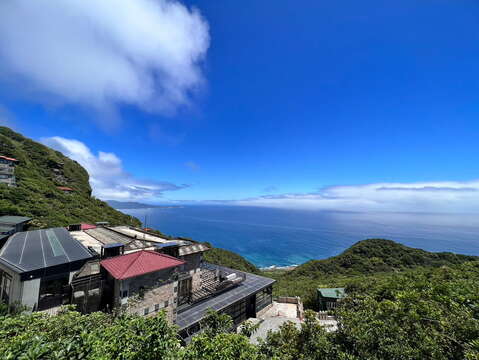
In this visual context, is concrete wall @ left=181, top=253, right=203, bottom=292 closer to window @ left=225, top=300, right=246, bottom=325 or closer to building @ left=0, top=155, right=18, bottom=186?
window @ left=225, top=300, right=246, bottom=325

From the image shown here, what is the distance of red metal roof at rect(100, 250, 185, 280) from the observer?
9.41 meters

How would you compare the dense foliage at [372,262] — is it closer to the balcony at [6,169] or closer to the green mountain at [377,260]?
the green mountain at [377,260]

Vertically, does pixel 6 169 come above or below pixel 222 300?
above

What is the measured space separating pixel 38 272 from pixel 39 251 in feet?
8.35

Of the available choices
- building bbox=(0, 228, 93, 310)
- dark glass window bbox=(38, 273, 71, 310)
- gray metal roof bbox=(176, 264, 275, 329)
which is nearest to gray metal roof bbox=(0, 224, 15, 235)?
building bbox=(0, 228, 93, 310)

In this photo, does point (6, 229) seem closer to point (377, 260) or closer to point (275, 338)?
point (275, 338)

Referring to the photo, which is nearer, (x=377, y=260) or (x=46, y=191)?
(x=46, y=191)

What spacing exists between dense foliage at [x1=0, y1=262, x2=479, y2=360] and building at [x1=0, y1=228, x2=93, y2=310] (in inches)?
165

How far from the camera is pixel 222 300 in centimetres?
1435

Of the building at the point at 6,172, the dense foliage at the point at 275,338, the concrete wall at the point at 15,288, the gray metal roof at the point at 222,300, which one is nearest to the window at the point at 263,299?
the gray metal roof at the point at 222,300

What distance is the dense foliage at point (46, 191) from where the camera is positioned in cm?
2781

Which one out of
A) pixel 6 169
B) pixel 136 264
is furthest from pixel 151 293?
pixel 6 169

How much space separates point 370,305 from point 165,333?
24.5ft

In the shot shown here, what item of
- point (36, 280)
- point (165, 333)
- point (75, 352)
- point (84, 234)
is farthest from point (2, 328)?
point (84, 234)
